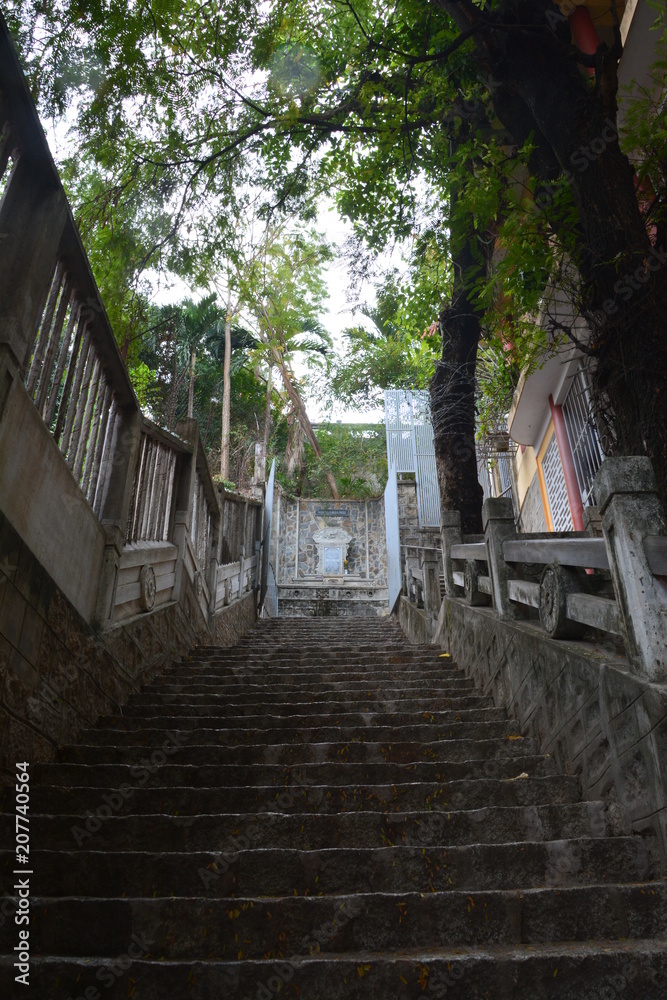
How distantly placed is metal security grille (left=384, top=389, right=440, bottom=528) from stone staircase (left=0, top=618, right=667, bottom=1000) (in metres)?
12.1

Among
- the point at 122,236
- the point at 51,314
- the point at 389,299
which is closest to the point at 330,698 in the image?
the point at 51,314

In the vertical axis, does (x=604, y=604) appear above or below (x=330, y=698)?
above

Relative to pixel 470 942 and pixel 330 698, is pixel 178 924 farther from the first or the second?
pixel 330 698

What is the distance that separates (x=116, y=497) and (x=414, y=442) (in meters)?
12.2

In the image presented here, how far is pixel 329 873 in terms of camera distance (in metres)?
2.39

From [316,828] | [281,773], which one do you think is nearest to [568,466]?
[281,773]

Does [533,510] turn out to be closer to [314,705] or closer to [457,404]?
[457,404]

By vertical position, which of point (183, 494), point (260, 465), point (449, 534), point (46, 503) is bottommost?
point (46, 503)

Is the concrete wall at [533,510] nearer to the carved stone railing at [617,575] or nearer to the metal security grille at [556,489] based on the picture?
the metal security grille at [556,489]

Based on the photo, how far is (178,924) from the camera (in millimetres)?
2086

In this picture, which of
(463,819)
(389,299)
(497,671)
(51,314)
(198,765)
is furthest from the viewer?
(389,299)

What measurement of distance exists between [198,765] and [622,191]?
4.42 m

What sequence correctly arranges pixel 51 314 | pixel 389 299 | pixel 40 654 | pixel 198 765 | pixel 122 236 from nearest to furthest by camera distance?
1. pixel 198 765
2. pixel 40 654
3. pixel 51 314
4. pixel 122 236
5. pixel 389 299

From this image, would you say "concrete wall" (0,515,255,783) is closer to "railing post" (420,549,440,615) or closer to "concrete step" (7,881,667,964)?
"concrete step" (7,881,667,964)
